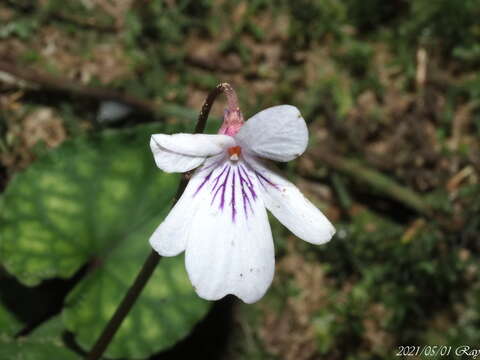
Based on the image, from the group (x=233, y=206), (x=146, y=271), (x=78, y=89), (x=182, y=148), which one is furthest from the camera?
(x=78, y=89)

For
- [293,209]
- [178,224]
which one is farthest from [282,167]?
[178,224]

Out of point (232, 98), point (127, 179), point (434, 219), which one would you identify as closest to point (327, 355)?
point (434, 219)

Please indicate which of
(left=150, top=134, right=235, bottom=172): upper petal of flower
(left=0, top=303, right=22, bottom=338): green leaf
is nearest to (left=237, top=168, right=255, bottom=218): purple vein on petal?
(left=150, top=134, right=235, bottom=172): upper petal of flower

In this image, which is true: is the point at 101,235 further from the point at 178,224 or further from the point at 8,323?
the point at 178,224

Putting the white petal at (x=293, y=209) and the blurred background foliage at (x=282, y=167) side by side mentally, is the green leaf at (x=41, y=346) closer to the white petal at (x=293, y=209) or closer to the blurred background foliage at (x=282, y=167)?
the blurred background foliage at (x=282, y=167)

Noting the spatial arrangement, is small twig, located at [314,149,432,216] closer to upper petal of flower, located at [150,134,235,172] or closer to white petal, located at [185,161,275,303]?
white petal, located at [185,161,275,303]

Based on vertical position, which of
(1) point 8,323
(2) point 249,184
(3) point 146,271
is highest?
(2) point 249,184
